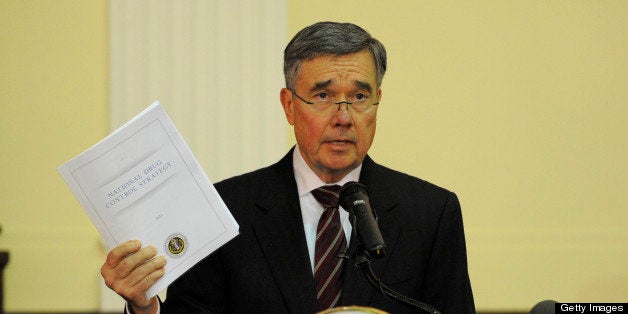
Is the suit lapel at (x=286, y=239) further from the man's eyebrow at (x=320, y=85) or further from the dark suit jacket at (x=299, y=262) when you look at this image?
the man's eyebrow at (x=320, y=85)

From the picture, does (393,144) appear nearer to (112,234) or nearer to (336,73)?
(336,73)

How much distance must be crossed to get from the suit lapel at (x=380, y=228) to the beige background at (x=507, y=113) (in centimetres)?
237

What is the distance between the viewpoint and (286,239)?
2.63 m

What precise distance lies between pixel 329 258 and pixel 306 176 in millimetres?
304

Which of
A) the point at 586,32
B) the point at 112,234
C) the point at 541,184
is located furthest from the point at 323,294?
the point at 586,32

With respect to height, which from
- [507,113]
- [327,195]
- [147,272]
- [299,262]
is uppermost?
[147,272]

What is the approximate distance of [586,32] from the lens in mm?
5355

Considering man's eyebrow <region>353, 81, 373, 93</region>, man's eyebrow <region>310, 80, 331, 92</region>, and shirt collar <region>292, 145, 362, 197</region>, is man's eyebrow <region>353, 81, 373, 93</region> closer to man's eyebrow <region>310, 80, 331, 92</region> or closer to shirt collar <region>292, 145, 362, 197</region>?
man's eyebrow <region>310, 80, 331, 92</region>

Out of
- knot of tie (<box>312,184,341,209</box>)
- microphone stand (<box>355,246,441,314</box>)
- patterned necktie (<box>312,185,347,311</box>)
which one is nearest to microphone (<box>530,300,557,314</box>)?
microphone stand (<box>355,246,441,314</box>)

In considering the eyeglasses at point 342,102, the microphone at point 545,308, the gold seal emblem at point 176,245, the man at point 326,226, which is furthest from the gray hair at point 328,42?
the microphone at point 545,308

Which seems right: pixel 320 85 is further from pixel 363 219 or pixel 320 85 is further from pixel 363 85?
pixel 363 219

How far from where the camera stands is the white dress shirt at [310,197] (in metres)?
2.65

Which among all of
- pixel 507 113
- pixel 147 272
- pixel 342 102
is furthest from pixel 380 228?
pixel 507 113

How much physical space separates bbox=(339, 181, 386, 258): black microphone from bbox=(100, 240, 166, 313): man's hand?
53 centimetres
